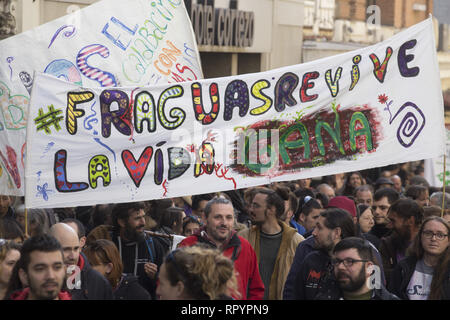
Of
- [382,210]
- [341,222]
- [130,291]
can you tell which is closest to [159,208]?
[382,210]

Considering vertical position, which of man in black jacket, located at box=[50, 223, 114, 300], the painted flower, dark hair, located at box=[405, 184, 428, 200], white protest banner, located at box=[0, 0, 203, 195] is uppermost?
white protest banner, located at box=[0, 0, 203, 195]

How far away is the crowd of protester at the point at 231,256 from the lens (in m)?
4.42

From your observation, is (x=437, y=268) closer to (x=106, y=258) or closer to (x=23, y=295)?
(x=106, y=258)

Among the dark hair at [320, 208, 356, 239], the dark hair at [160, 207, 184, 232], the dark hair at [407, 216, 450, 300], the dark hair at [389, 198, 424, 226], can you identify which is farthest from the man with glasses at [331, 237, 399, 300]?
the dark hair at [160, 207, 184, 232]

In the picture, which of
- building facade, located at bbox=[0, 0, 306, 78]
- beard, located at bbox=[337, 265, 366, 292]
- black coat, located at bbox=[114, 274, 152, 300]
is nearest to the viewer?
beard, located at bbox=[337, 265, 366, 292]

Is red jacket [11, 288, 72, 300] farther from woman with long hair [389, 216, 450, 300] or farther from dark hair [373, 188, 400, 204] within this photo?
dark hair [373, 188, 400, 204]

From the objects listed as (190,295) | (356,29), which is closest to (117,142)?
(190,295)

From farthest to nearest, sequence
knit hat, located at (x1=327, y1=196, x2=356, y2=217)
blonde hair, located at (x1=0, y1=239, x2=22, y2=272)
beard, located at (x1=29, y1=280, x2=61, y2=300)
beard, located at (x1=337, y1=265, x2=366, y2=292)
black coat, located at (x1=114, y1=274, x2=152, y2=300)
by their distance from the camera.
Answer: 1. knit hat, located at (x1=327, y1=196, x2=356, y2=217)
2. black coat, located at (x1=114, y1=274, x2=152, y2=300)
3. blonde hair, located at (x1=0, y1=239, x2=22, y2=272)
4. beard, located at (x1=337, y1=265, x2=366, y2=292)
5. beard, located at (x1=29, y1=280, x2=61, y2=300)

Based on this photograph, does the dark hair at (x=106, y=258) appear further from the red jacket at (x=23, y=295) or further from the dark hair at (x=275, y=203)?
the dark hair at (x=275, y=203)

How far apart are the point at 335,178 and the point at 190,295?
10244 mm

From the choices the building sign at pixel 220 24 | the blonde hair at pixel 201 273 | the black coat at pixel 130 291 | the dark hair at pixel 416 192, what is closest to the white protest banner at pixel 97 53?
the black coat at pixel 130 291

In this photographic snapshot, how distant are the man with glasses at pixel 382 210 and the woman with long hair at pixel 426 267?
159 centimetres

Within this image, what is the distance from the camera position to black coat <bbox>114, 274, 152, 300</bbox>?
562 cm

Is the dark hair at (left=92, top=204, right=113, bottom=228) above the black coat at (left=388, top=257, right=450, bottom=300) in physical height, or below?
above
